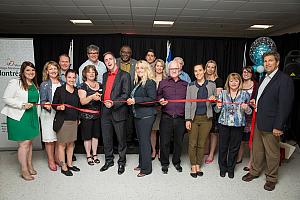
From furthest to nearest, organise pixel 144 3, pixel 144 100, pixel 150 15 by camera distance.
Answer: pixel 150 15, pixel 144 3, pixel 144 100

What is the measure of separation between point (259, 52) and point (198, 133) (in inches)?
78.0

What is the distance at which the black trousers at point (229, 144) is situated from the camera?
341cm

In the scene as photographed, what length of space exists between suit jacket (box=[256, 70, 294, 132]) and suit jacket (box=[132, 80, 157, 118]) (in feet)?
4.40

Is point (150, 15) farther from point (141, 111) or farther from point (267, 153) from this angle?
point (267, 153)

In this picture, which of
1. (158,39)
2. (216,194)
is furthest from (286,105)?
(158,39)

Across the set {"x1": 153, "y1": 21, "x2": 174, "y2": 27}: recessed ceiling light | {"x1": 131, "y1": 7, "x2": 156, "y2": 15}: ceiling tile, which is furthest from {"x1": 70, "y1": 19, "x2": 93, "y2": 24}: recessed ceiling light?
{"x1": 153, "y1": 21, "x2": 174, "y2": 27}: recessed ceiling light

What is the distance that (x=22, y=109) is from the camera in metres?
3.23

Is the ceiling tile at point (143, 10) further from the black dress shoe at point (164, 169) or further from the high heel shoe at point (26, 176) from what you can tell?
the high heel shoe at point (26, 176)

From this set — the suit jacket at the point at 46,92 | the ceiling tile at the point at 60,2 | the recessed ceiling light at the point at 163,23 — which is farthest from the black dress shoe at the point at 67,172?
the recessed ceiling light at the point at 163,23

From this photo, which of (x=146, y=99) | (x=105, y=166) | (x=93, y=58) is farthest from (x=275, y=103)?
(x=93, y=58)

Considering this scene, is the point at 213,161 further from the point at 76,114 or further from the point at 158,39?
the point at 158,39

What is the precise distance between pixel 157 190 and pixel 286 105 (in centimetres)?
181

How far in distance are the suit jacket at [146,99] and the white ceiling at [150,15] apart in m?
2.74

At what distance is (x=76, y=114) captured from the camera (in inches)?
138
